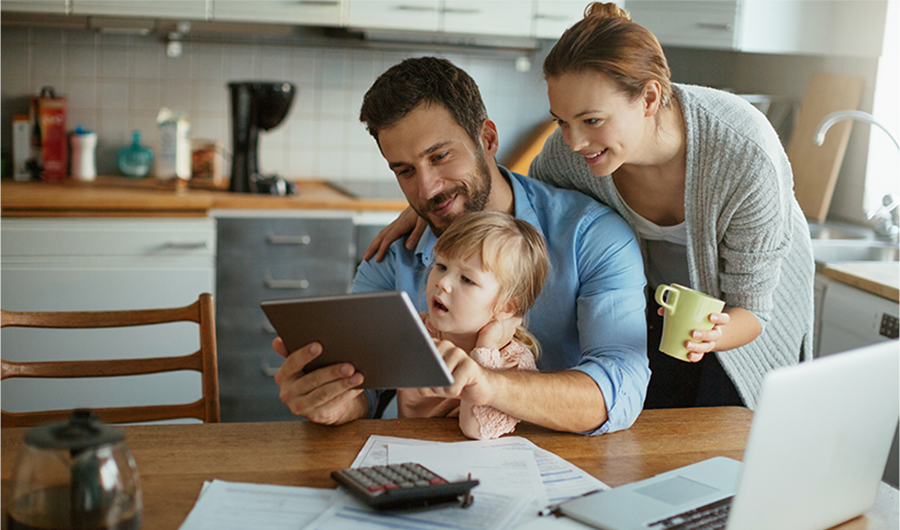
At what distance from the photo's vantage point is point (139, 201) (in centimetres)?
278

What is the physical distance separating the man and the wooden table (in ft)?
0.14

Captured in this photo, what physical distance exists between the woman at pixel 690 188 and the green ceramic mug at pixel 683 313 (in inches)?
0.7

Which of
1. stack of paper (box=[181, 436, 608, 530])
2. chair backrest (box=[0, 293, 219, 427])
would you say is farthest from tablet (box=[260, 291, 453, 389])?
chair backrest (box=[0, 293, 219, 427])

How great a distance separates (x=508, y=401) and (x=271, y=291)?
6.23 feet

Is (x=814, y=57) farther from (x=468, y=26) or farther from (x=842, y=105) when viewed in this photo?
(x=468, y=26)

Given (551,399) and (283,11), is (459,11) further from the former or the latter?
(551,399)

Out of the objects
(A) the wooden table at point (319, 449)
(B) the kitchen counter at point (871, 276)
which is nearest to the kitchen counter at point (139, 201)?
(B) the kitchen counter at point (871, 276)

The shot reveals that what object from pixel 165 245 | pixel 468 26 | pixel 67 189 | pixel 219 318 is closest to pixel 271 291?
pixel 219 318

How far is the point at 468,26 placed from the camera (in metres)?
3.20

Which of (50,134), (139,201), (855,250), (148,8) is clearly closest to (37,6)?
(148,8)

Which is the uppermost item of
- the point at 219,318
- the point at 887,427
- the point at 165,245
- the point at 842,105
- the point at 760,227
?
the point at 842,105

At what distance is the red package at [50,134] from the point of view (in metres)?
3.09

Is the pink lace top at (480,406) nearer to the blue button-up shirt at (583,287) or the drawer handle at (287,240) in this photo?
the blue button-up shirt at (583,287)

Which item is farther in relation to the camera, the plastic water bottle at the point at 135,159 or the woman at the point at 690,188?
the plastic water bottle at the point at 135,159
